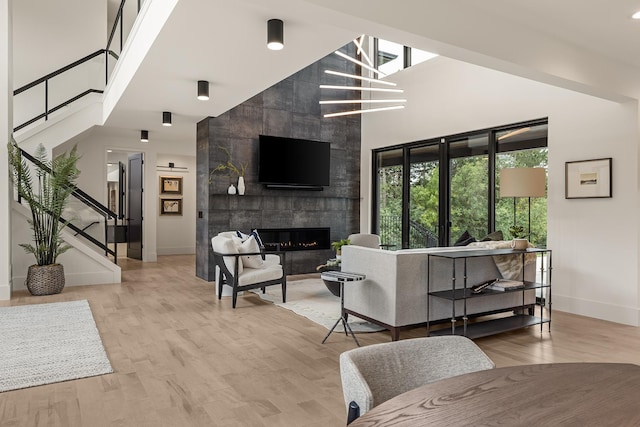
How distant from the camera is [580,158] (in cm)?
520

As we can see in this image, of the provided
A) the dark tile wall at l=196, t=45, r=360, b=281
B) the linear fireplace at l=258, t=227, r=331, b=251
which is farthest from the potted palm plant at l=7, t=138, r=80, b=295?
the linear fireplace at l=258, t=227, r=331, b=251

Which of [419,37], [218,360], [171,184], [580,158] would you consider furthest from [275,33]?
[171,184]

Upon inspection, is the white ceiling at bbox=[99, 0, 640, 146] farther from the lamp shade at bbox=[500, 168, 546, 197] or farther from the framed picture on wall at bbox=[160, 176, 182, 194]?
the framed picture on wall at bbox=[160, 176, 182, 194]

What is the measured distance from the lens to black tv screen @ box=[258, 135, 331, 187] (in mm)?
7512

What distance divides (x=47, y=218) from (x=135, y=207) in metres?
4.01

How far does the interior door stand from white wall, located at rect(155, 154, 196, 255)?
31.7 inches

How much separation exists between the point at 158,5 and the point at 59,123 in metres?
4.55

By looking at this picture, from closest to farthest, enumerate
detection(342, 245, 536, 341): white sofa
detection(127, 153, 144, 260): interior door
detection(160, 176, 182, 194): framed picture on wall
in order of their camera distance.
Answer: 1. detection(342, 245, 536, 341): white sofa
2. detection(127, 153, 144, 260): interior door
3. detection(160, 176, 182, 194): framed picture on wall

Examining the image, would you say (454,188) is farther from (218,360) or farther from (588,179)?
(218,360)

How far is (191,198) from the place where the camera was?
465 inches

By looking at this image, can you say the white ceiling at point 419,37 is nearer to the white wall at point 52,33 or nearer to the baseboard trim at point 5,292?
the baseboard trim at point 5,292

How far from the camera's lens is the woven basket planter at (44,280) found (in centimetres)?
588

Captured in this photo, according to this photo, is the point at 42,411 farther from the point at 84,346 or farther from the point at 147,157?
the point at 147,157

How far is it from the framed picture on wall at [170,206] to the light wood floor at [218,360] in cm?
563
